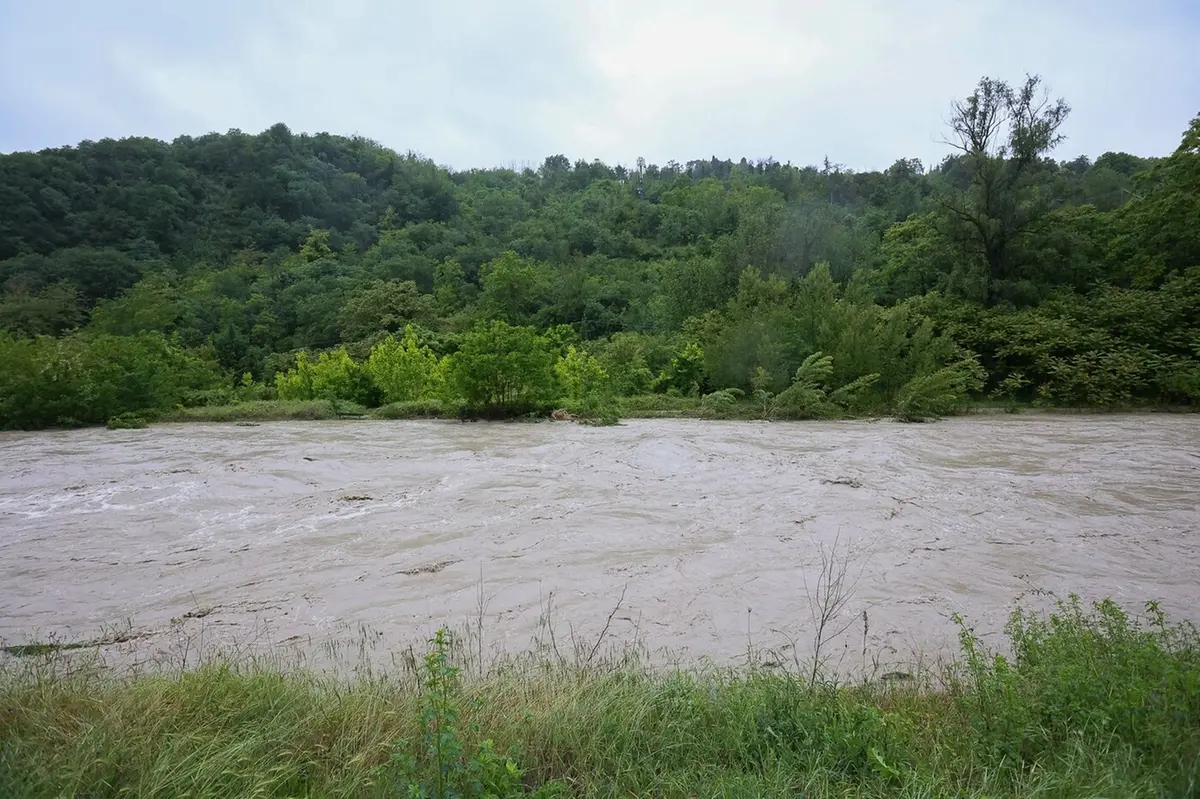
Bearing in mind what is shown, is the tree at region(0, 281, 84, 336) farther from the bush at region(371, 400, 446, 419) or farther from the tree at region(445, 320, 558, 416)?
the tree at region(445, 320, 558, 416)

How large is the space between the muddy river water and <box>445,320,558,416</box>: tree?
3647 millimetres

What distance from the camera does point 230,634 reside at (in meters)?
4.48

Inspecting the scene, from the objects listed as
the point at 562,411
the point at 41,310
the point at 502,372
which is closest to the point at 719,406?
the point at 562,411

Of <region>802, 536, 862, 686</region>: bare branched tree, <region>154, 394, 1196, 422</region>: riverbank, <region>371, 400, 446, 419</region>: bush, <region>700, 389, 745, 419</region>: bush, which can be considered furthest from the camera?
<region>371, 400, 446, 419</region>: bush

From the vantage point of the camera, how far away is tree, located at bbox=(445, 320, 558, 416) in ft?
49.6

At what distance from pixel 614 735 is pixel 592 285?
34464 millimetres

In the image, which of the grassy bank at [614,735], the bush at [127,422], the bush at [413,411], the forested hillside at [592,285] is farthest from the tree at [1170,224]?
the bush at [127,422]

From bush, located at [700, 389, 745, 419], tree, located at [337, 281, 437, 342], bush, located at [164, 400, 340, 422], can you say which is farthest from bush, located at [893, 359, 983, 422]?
tree, located at [337, 281, 437, 342]

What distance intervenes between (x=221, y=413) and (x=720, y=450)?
12662 mm

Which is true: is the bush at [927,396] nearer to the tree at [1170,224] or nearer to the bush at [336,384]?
the tree at [1170,224]

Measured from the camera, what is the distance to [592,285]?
119ft

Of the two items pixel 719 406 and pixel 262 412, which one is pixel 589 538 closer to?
pixel 719 406

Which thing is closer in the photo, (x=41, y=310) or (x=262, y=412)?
(x=262, y=412)

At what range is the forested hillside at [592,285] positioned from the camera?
16.6 meters
